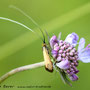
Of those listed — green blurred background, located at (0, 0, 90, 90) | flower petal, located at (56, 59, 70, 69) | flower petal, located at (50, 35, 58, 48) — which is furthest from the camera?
green blurred background, located at (0, 0, 90, 90)

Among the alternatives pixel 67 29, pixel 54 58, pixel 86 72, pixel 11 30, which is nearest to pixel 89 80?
pixel 86 72

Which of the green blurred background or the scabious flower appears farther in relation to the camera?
the green blurred background

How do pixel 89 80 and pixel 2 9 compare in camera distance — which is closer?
pixel 89 80

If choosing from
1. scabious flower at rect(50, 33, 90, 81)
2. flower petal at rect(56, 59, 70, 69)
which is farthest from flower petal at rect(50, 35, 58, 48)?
flower petal at rect(56, 59, 70, 69)

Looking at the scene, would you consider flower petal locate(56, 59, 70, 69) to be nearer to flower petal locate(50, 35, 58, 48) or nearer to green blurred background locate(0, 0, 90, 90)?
flower petal locate(50, 35, 58, 48)

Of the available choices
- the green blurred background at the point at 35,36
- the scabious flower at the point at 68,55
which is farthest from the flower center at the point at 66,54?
the green blurred background at the point at 35,36

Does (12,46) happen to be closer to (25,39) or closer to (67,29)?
(25,39)
